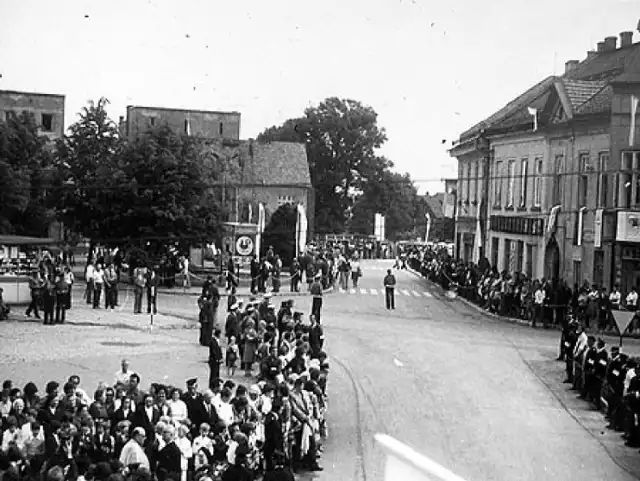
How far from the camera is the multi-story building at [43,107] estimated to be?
62219 mm

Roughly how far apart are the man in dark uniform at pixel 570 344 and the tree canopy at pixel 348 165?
52.0 ft

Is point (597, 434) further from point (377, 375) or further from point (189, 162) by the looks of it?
point (189, 162)

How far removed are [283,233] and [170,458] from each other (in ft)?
116

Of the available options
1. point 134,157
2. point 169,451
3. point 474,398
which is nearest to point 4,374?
point 474,398

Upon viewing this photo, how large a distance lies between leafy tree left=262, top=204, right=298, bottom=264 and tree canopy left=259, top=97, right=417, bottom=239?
1.32 meters

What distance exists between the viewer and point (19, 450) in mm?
10047

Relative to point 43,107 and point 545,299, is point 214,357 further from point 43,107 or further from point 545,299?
point 43,107

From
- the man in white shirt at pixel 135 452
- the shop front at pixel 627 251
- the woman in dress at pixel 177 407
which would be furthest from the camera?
the shop front at pixel 627 251

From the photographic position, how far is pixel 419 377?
20.7 meters

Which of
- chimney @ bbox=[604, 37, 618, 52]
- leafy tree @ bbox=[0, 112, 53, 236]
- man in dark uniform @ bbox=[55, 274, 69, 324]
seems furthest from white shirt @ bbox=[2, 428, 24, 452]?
chimney @ bbox=[604, 37, 618, 52]

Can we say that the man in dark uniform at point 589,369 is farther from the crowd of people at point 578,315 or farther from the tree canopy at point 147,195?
the tree canopy at point 147,195

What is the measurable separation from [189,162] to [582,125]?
1414 cm

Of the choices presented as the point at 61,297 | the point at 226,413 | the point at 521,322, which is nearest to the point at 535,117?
the point at 521,322

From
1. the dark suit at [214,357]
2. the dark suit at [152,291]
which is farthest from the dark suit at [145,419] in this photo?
the dark suit at [152,291]
